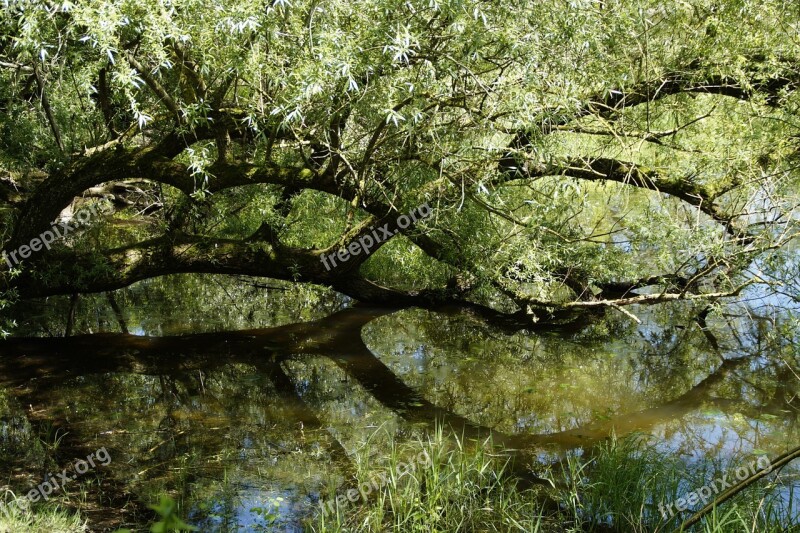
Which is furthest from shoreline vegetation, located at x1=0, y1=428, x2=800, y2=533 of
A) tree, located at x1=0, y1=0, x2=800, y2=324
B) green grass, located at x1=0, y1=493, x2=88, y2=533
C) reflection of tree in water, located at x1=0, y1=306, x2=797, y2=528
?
tree, located at x1=0, y1=0, x2=800, y2=324

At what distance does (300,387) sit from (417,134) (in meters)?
3.00

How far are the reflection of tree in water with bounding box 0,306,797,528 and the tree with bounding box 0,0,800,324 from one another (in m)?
0.79

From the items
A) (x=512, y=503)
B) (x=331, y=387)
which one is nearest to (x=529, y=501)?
(x=512, y=503)

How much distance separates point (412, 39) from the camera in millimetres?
4590

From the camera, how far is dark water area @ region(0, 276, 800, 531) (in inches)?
216

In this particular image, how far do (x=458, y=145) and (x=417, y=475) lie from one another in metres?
2.76

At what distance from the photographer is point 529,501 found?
4852 mm

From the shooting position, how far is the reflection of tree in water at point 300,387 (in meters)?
5.63

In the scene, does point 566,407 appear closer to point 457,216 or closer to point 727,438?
point 727,438

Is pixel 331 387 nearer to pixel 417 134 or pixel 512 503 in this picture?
pixel 417 134

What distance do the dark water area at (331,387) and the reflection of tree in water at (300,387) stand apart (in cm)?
2

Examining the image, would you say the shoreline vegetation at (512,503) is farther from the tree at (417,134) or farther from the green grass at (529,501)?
the tree at (417,134)

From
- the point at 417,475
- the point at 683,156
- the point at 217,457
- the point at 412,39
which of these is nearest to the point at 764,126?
the point at 683,156

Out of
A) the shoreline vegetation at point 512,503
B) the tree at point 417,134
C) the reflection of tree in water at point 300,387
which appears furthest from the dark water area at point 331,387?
the tree at point 417,134
